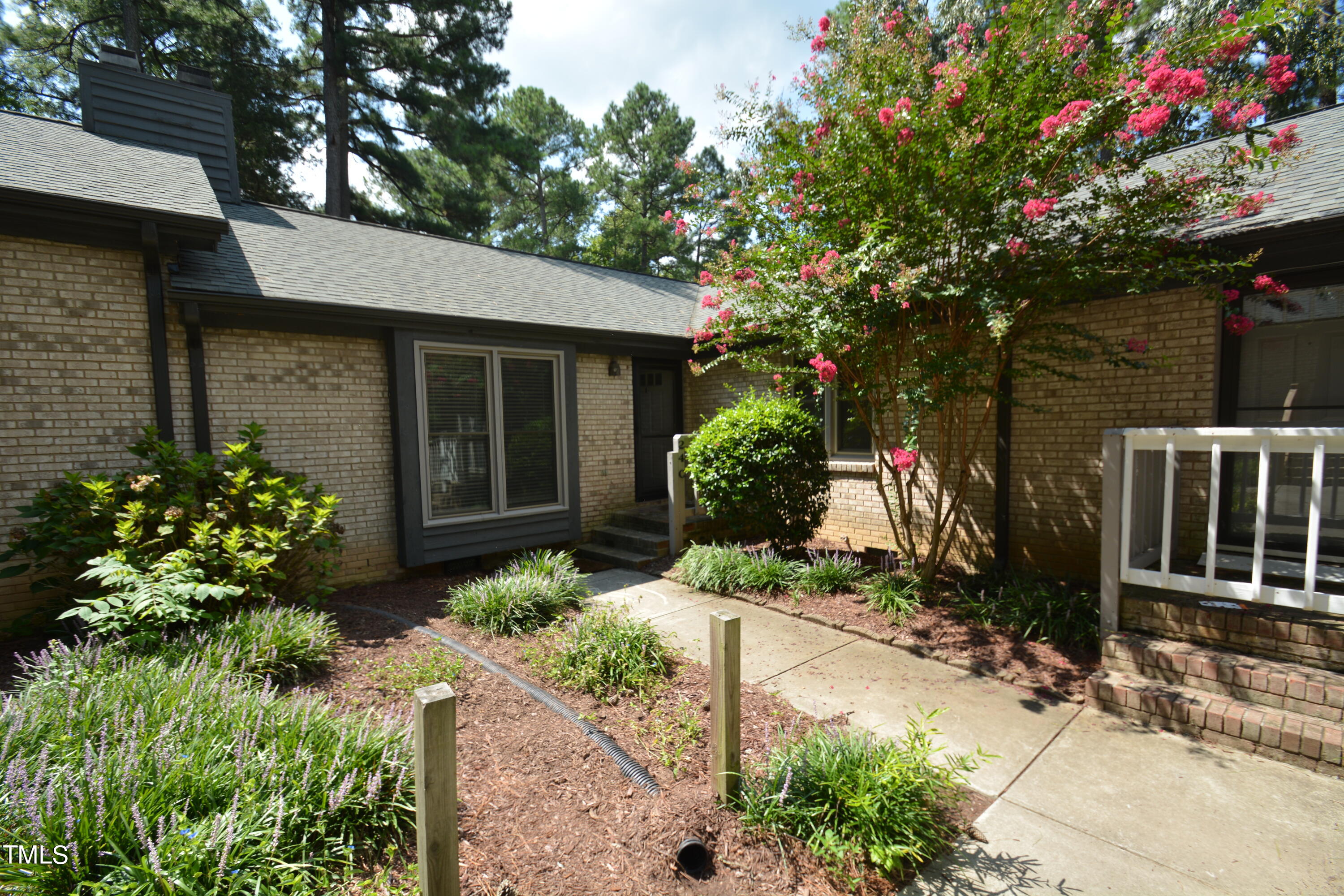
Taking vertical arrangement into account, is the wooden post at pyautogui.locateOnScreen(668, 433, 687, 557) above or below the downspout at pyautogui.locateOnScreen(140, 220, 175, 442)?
below

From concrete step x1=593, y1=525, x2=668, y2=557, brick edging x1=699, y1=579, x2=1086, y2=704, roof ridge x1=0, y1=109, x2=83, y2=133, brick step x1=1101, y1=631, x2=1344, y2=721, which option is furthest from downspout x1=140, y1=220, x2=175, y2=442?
brick step x1=1101, y1=631, x2=1344, y2=721

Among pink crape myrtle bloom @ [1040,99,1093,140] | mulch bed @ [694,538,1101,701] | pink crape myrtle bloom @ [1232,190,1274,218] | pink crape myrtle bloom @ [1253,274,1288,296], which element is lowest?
mulch bed @ [694,538,1101,701]

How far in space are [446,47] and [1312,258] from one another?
18826 millimetres

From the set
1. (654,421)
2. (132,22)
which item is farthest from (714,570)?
(132,22)

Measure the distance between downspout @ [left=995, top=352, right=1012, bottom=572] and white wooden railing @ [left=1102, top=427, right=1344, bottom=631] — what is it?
1364 millimetres

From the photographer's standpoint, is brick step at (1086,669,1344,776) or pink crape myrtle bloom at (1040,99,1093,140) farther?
pink crape myrtle bloom at (1040,99,1093,140)

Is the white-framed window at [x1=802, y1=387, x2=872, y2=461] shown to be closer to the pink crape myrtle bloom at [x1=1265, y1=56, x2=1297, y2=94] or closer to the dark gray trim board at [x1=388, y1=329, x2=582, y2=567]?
the dark gray trim board at [x1=388, y1=329, x2=582, y2=567]

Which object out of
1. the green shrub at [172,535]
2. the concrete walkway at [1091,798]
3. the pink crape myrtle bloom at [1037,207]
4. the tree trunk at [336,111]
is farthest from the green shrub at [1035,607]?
the tree trunk at [336,111]

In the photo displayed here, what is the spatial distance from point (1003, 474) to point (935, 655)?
100 inches

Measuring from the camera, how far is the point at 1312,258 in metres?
4.46

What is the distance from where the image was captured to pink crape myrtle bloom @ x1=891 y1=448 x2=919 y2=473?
5.04 m

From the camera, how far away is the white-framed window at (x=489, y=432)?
22.2 ft

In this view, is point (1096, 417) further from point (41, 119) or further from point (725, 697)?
point (41, 119)

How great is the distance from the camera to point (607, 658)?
4.13 metres
